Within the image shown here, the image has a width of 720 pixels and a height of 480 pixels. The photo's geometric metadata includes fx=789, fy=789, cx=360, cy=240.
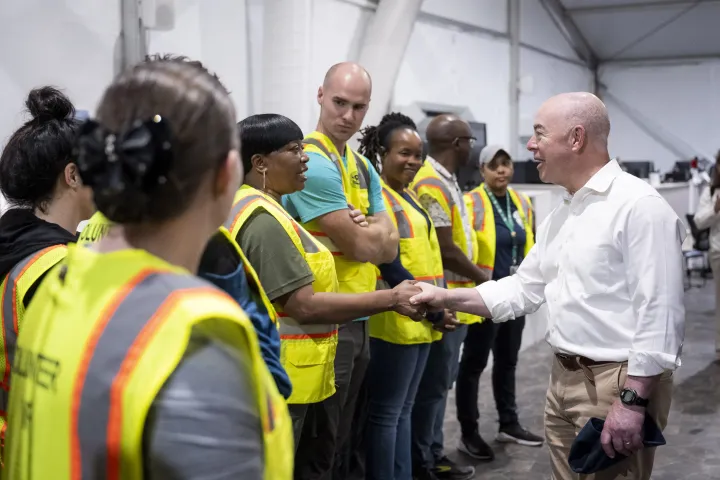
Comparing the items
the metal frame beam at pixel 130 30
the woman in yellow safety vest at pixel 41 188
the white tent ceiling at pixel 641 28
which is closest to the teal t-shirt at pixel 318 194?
the woman in yellow safety vest at pixel 41 188

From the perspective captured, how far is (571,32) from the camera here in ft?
40.1

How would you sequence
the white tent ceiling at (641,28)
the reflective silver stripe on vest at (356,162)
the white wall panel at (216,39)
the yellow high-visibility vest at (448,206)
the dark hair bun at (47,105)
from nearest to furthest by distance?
the dark hair bun at (47,105)
the reflective silver stripe on vest at (356,162)
the yellow high-visibility vest at (448,206)
the white wall panel at (216,39)
the white tent ceiling at (641,28)

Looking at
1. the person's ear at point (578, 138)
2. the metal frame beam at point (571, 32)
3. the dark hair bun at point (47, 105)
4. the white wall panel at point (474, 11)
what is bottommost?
the person's ear at point (578, 138)

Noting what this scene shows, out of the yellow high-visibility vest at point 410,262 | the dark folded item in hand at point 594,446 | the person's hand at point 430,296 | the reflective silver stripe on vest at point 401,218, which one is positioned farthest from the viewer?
the reflective silver stripe on vest at point 401,218

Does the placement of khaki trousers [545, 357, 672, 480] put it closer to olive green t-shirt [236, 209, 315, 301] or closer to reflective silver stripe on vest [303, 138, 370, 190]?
olive green t-shirt [236, 209, 315, 301]

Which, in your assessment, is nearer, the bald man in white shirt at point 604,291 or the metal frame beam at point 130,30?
the bald man in white shirt at point 604,291

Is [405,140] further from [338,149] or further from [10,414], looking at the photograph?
[10,414]

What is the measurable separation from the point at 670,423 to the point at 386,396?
6.92ft

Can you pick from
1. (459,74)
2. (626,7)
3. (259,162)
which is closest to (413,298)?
(259,162)

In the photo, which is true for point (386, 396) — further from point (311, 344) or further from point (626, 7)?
point (626, 7)

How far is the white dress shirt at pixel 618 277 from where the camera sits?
2.00m

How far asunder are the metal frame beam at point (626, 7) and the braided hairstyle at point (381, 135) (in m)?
9.23

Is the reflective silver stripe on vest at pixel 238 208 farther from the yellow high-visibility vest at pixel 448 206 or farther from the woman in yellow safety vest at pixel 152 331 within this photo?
the yellow high-visibility vest at pixel 448 206

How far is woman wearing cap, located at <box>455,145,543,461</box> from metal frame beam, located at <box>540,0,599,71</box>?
7735mm
